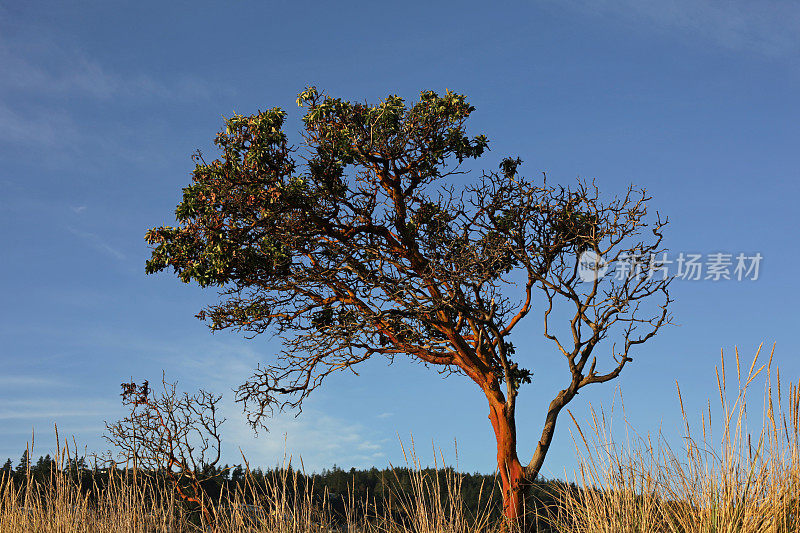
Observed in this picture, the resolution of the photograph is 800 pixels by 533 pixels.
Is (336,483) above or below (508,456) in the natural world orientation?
below

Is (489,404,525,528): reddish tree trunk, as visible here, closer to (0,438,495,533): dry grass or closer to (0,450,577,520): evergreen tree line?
(0,450,577,520): evergreen tree line

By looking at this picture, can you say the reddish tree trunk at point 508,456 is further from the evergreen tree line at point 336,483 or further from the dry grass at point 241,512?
the dry grass at point 241,512

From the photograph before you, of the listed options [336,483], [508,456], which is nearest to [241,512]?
[508,456]

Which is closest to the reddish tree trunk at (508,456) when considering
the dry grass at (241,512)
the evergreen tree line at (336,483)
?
the evergreen tree line at (336,483)

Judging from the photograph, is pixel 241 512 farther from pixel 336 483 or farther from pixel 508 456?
pixel 336 483

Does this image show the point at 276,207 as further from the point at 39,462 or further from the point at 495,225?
the point at 39,462

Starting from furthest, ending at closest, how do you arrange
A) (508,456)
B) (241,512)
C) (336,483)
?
1. (336,483)
2. (508,456)
3. (241,512)

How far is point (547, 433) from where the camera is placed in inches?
479

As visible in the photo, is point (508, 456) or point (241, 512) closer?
point (241, 512)

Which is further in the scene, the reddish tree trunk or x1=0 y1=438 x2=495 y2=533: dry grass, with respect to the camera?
the reddish tree trunk

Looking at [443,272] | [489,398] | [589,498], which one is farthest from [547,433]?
[589,498]

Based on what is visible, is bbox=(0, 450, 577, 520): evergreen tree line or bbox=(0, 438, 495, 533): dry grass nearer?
bbox=(0, 438, 495, 533): dry grass

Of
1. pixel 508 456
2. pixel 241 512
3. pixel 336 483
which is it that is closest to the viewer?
pixel 241 512

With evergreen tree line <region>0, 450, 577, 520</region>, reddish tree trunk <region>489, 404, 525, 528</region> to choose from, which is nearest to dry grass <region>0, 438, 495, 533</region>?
evergreen tree line <region>0, 450, 577, 520</region>
